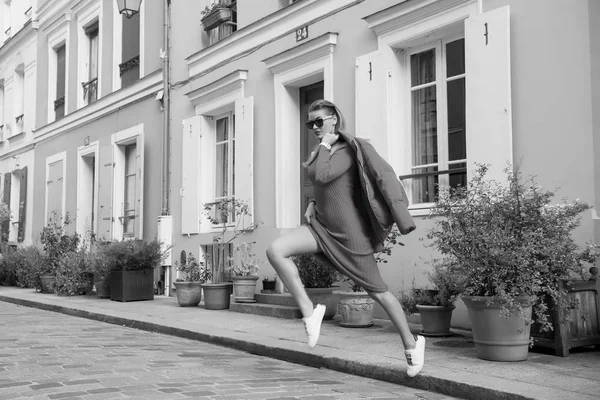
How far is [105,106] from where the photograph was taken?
15.1 metres

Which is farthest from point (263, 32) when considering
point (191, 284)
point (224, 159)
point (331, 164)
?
point (331, 164)

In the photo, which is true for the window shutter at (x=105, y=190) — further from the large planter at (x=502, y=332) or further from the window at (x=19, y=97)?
the large planter at (x=502, y=332)

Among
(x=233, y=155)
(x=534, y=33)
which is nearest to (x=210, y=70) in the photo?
(x=233, y=155)

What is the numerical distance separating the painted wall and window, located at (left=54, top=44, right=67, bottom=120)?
0.67 metres

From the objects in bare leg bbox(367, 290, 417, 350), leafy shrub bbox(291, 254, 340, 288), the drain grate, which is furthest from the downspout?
bare leg bbox(367, 290, 417, 350)

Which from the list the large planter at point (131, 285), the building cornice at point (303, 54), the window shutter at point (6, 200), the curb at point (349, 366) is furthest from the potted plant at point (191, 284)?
the window shutter at point (6, 200)

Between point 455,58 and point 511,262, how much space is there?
3.26m

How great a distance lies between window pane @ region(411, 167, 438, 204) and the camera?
7.89m

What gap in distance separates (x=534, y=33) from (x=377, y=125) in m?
2.17

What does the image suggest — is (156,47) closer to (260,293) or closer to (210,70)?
(210,70)

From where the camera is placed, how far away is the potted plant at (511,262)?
518 cm

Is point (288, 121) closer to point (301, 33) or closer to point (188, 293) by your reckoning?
→ point (301, 33)

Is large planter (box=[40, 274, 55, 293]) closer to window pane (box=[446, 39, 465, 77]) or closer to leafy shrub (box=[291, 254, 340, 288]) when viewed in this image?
leafy shrub (box=[291, 254, 340, 288])

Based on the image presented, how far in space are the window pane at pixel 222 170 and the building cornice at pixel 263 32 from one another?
131 centimetres
